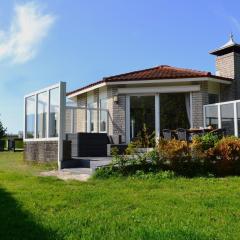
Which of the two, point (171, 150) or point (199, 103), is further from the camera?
point (199, 103)

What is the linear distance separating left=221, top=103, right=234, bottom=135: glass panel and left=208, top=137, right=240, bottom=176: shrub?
16.7 feet

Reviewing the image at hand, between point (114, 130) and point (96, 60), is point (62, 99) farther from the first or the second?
point (114, 130)

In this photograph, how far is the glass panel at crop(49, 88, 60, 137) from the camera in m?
14.6

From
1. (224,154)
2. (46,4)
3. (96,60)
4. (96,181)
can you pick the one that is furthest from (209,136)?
(46,4)

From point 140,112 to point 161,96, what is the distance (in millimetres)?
1108

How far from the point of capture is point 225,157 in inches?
436

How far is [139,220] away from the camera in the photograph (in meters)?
5.78

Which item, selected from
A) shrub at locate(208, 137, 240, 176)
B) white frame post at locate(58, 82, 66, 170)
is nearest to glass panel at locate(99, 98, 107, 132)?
white frame post at locate(58, 82, 66, 170)

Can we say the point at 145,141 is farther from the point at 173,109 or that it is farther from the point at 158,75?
the point at 158,75

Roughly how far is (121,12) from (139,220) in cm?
1047

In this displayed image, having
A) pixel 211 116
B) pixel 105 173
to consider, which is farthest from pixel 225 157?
pixel 211 116

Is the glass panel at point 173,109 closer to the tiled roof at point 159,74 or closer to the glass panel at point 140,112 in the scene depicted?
the glass panel at point 140,112

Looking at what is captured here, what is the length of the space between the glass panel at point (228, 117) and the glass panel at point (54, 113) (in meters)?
6.30

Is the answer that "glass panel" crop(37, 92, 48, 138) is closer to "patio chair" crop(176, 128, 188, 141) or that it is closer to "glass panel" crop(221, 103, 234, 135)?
"patio chair" crop(176, 128, 188, 141)
